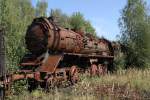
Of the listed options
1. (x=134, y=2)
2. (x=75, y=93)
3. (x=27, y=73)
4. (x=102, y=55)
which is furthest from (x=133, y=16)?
(x=75, y=93)

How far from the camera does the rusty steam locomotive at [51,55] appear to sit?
19000 mm

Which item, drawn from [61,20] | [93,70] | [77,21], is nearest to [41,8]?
[77,21]

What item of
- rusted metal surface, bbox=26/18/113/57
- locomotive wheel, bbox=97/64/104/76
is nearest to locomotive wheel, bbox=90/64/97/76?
locomotive wheel, bbox=97/64/104/76

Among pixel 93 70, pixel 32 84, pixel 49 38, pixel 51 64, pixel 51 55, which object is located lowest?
pixel 32 84

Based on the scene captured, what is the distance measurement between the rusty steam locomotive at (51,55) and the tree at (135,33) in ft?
30.6

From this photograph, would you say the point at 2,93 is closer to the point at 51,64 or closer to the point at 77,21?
the point at 51,64

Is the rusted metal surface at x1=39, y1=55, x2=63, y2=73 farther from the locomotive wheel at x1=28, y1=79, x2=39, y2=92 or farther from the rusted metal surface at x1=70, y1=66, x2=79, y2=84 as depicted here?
the rusted metal surface at x1=70, y1=66, x2=79, y2=84

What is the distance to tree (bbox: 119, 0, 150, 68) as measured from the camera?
108 feet

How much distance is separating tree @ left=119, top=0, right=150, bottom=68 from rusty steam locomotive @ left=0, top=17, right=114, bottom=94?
9338mm

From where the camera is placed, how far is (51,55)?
20.4m

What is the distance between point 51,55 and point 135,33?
1537 cm

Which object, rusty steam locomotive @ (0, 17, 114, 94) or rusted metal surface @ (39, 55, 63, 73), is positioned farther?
rusted metal surface @ (39, 55, 63, 73)

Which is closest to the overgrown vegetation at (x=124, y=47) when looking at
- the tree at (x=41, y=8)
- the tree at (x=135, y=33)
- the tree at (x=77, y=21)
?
the tree at (x=135, y=33)

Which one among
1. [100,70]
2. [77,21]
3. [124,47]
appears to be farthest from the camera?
[77,21]
